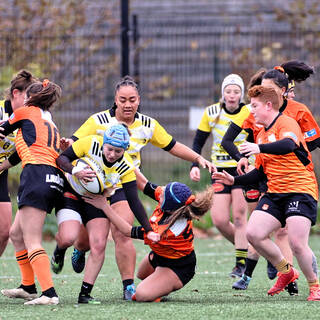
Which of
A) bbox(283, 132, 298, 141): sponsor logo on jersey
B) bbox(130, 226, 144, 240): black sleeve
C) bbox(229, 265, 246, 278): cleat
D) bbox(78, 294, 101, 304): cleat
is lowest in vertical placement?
bbox(229, 265, 246, 278): cleat

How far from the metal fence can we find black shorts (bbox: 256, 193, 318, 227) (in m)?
7.14

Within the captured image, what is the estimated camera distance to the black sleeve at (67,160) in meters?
6.50

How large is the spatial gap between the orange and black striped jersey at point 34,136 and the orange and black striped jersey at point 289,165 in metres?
1.71

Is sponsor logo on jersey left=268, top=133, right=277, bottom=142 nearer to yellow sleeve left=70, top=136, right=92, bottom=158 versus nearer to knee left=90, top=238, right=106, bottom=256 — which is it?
yellow sleeve left=70, top=136, right=92, bottom=158

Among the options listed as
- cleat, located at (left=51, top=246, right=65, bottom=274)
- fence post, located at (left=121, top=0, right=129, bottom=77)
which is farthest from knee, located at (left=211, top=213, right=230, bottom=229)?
fence post, located at (left=121, top=0, right=129, bottom=77)

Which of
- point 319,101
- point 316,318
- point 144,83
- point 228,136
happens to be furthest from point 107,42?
point 316,318

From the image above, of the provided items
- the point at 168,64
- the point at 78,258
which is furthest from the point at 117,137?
the point at 168,64

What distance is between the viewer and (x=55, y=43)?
14234 mm

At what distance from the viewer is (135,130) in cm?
746

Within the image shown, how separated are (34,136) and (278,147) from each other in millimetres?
1925

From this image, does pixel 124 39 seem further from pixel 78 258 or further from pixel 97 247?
pixel 97 247

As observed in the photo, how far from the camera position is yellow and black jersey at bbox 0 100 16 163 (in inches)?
297

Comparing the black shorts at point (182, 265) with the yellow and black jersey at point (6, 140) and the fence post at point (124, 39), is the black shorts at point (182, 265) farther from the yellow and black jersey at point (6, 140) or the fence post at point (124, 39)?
the fence post at point (124, 39)

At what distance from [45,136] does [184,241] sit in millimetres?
1394
